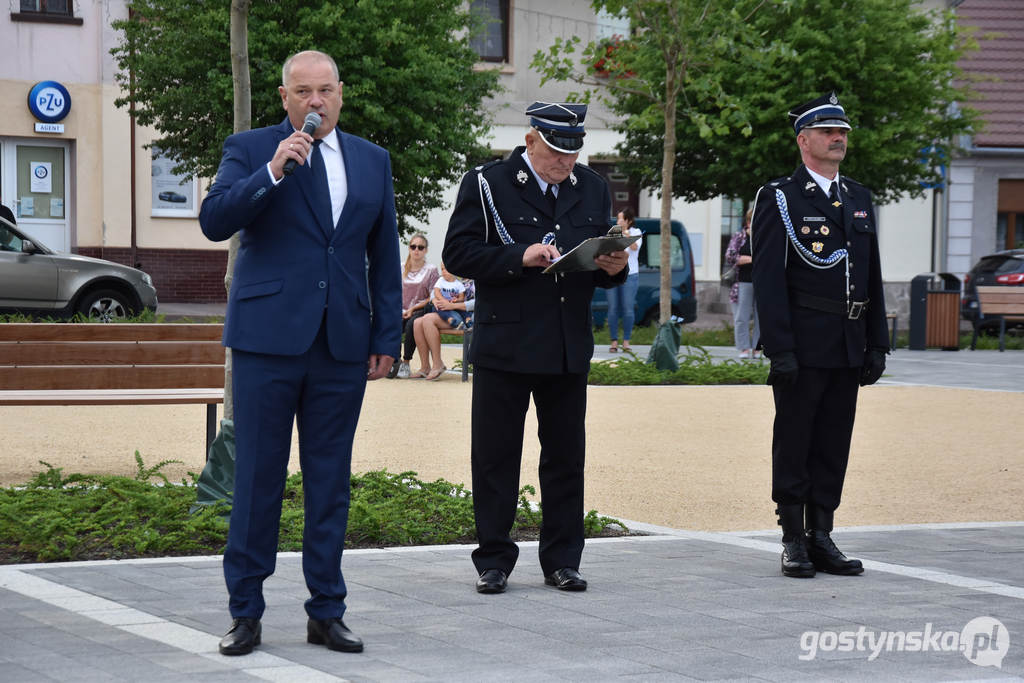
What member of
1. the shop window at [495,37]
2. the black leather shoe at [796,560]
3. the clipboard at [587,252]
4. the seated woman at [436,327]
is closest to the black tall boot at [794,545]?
the black leather shoe at [796,560]

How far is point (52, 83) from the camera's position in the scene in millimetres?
30172

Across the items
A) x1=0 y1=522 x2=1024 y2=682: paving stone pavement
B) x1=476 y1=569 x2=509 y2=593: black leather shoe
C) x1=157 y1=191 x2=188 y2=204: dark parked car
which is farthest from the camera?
x1=157 y1=191 x2=188 y2=204: dark parked car

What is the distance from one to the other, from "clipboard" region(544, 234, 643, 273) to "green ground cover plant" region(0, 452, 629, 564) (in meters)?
1.76

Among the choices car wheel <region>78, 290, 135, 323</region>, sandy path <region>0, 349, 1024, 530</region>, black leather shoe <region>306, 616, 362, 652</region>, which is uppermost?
car wheel <region>78, 290, 135, 323</region>

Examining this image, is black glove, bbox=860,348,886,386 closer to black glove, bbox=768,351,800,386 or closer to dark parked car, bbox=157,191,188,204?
black glove, bbox=768,351,800,386

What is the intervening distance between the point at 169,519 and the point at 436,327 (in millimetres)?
9911

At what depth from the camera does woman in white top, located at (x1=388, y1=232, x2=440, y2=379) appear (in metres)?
17.2

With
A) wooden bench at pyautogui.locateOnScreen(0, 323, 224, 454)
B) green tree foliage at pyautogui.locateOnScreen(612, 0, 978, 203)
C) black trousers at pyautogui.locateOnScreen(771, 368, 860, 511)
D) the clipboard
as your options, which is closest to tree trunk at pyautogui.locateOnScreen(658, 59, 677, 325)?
Result: wooden bench at pyautogui.locateOnScreen(0, 323, 224, 454)

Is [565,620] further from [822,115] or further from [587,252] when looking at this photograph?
[822,115]

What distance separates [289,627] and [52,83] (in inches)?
1055

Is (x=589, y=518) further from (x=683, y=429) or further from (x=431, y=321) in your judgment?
(x=431, y=321)

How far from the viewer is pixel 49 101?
30.2 m

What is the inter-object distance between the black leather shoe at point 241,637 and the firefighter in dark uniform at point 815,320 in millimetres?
2571

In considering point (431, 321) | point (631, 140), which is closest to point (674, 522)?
point (431, 321)
